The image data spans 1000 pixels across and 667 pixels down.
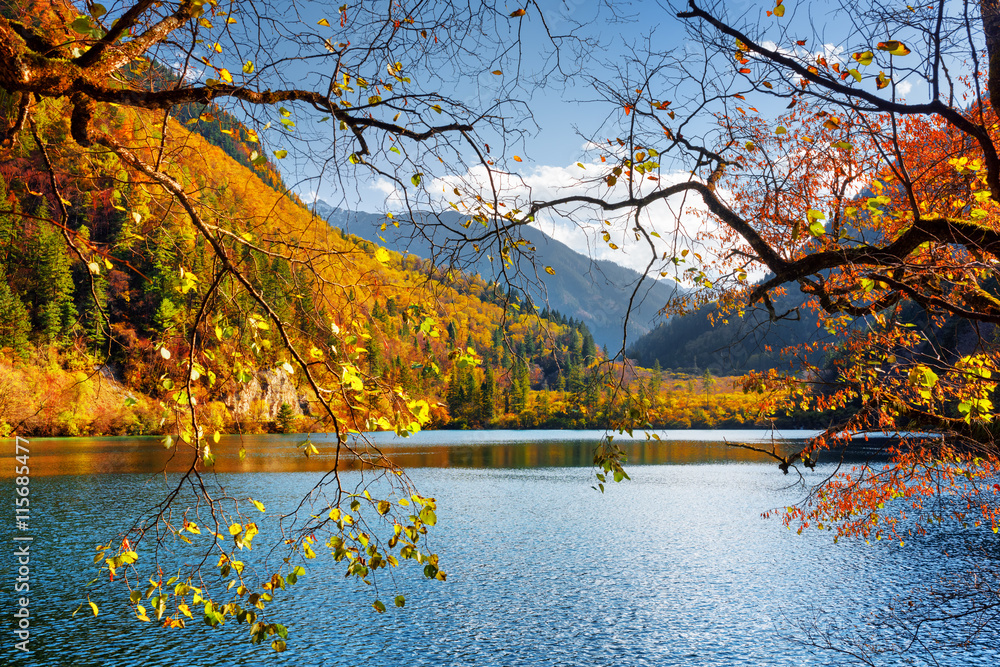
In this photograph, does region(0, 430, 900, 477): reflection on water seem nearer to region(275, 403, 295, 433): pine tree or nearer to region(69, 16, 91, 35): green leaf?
region(275, 403, 295, 433): pine tree

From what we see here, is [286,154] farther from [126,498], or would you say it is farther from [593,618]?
[126,498]

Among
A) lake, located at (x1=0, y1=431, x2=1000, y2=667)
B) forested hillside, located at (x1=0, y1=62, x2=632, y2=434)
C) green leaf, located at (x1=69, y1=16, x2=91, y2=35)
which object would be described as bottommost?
lake, located at (x1=0, y1=431, x2=1000, y2=667)

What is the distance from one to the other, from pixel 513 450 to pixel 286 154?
1778 inches

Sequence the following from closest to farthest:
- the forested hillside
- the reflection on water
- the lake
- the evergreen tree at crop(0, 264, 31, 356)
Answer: the forested hillside → the lake → the reflection on water → the evergreen tree at crop(0, 264, 31, 356)

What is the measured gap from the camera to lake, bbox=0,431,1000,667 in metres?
9.06

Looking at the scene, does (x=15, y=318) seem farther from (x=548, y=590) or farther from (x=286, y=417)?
(x=286, y=417)

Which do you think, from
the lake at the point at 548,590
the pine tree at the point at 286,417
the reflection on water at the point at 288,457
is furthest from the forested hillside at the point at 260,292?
the reflection on water at the point at 288,457

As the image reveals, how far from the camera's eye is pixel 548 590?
39.7 ft

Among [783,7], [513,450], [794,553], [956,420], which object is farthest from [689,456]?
[783,7]

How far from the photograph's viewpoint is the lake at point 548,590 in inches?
357

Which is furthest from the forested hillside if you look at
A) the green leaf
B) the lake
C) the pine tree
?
the lake

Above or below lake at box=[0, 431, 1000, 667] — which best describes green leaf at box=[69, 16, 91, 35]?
above

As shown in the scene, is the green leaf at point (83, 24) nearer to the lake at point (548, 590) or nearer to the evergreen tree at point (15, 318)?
the lake at point (548, 590)

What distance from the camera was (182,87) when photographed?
267cm
